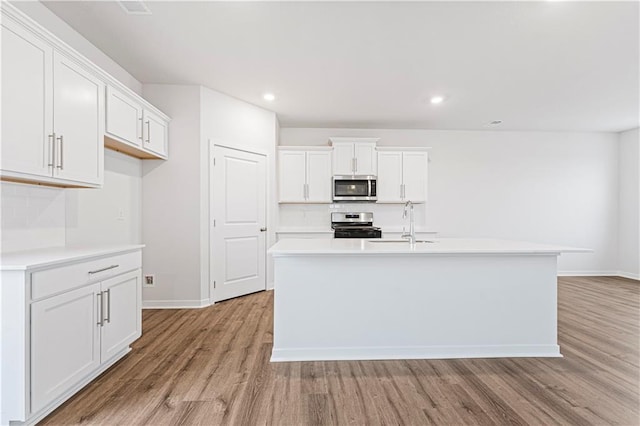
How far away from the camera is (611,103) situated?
14.1ft

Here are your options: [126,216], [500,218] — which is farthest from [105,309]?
[500,218]

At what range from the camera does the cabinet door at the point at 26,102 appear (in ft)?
5.65

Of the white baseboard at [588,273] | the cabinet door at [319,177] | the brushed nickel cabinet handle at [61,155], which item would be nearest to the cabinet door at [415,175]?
the cabinet door at [319,177]

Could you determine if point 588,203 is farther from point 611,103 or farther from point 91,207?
point 91,207

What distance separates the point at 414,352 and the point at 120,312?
221cm

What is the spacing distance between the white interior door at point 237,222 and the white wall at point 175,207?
0.23 meters

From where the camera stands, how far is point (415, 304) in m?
2.49

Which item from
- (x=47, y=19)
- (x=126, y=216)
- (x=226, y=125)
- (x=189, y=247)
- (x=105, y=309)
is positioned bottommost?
(x=105, y=309)

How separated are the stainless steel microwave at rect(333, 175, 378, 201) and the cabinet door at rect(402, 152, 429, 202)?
23.3 inches

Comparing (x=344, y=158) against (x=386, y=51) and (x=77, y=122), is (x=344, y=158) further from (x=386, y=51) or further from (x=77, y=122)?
(x=77, y=122)

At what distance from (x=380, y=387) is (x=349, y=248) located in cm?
97

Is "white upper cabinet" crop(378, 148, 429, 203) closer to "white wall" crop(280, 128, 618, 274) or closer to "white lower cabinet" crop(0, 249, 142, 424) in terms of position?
"white wall" crop(280, 128, 618, 274)

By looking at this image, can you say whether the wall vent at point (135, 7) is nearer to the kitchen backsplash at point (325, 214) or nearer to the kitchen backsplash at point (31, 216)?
the kitchen backsplash at point (31, 216)

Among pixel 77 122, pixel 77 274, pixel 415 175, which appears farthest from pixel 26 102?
pixel 415 175
